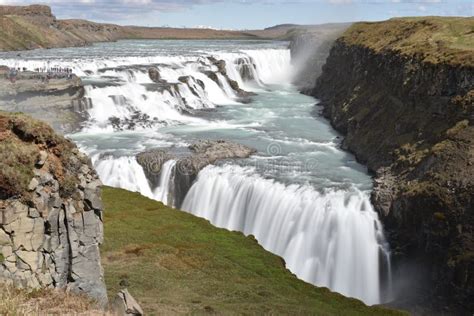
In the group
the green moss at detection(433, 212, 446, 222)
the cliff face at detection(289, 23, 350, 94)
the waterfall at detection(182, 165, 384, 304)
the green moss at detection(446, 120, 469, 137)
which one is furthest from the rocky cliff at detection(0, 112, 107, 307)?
the cliff face at detection(289, 23, 350, 94)

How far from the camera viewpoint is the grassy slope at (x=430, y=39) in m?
51.6

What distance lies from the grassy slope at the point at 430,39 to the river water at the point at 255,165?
500 inches

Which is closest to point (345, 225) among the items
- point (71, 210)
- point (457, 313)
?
point (457, 313)

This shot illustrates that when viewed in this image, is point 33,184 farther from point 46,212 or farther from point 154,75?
point 154,75

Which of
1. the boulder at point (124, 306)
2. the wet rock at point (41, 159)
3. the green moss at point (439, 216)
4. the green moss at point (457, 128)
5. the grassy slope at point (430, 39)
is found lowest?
the green moss at point (439, 216)

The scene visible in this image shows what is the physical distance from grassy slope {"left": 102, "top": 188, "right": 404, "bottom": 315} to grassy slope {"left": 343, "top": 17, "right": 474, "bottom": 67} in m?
28.1

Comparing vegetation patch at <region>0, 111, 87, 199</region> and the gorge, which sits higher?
vegetation patch at <region>0, 111, 87, 199</region>

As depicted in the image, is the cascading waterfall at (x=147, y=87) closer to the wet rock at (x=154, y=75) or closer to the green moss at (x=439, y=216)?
the wet rock at (x=154, y=75)

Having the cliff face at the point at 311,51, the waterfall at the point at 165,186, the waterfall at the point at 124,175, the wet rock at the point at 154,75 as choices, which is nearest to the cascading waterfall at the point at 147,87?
the wet rock at the point at 154,75

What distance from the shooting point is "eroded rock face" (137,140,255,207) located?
4822 cm

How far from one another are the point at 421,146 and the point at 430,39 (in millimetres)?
21028

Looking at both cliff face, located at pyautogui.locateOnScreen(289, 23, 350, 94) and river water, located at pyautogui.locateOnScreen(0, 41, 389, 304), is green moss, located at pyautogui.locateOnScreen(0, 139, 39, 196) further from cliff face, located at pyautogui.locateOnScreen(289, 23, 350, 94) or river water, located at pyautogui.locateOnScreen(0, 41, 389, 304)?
cliff face, located at pyautogui.locateOnScreen(289, 23, 350, 94)

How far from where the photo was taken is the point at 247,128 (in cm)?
6700

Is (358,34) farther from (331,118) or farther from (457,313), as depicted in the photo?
(457,313)
